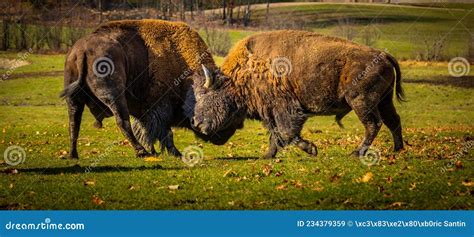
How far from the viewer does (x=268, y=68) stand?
586 inches

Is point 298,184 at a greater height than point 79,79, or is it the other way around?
point 79,79

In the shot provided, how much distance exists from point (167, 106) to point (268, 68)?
98.7 inches

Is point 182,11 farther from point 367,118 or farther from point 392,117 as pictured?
point 367,118

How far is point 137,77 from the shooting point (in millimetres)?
15344

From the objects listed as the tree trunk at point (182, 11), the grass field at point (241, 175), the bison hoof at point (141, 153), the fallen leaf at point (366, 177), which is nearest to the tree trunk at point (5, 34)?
the tree trunk at point (182, 11)

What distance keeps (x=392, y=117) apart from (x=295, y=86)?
7.39 ft

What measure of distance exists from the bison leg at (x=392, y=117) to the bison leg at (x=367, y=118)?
28.2 inches

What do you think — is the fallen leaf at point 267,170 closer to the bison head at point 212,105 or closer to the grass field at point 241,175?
the grass field at point 241,175

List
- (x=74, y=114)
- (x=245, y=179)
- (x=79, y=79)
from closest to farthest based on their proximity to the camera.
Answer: (x=245, y=179)
(x=79, y=79)
(x=74, y=114)

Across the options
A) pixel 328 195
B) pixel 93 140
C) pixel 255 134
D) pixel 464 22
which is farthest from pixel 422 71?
pixel 328 195

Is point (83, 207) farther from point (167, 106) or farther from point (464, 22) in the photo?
point (464, 22)

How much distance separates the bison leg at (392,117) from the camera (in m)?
15.0

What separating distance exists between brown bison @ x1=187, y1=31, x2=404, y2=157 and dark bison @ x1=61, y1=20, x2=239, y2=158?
54 centimetres

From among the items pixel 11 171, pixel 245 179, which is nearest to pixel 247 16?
pixel 11 171
